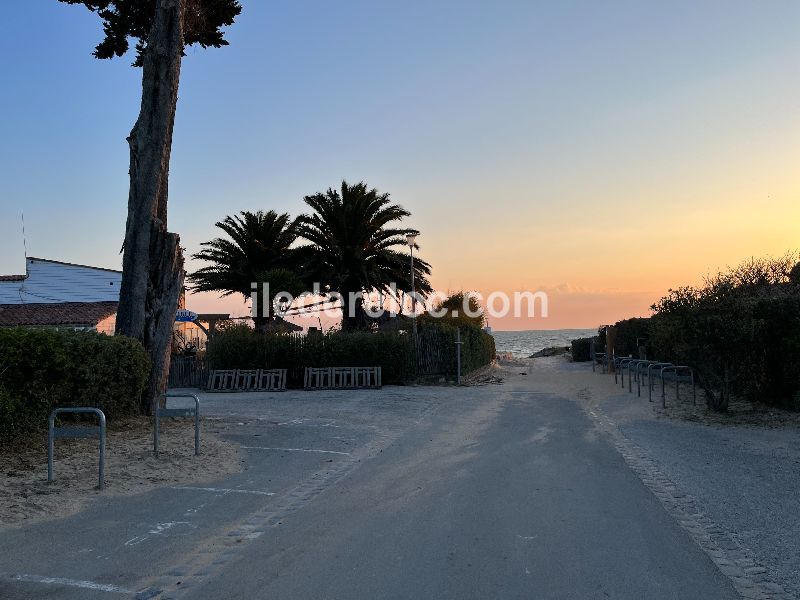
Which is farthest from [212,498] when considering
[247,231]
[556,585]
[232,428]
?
[247,231]

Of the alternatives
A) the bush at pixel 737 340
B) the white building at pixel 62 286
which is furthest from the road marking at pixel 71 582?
the white building at pixel 62 286

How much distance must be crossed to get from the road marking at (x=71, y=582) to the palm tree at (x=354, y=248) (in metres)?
28.3

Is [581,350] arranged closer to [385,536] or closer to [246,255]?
[246,255]

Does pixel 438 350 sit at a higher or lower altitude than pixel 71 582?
higher

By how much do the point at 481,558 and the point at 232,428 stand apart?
9531mm

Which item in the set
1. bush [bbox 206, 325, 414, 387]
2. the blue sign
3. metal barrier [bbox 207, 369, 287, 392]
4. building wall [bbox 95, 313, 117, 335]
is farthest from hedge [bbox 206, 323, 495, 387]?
building wall [bbox 95, 313, 117, 335]

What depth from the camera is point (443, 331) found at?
2798 cm

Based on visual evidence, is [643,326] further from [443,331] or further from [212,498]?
[212,498]

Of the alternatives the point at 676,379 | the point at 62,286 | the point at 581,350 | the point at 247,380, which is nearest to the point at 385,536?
the point at 676,379

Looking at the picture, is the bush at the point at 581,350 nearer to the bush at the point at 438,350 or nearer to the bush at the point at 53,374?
the bush at the point at 438,350

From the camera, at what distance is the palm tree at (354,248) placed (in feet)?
A: 112

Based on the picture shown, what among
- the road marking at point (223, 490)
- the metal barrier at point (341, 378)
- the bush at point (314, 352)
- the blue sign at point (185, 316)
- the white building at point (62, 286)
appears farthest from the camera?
the white building at point (62, 286)

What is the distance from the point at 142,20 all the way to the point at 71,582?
15.0 metres

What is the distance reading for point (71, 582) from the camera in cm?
523
